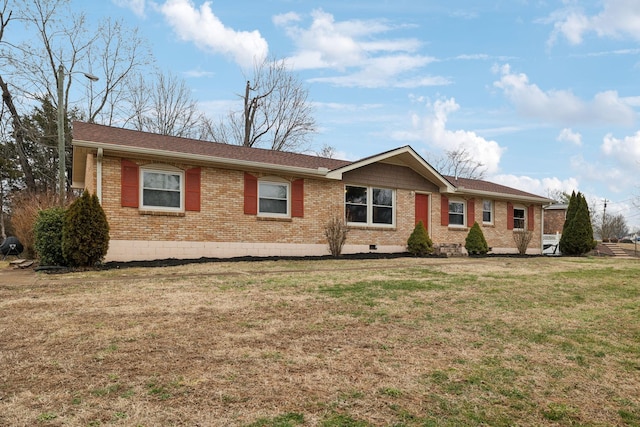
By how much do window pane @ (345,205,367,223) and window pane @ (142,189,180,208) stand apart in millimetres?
6208

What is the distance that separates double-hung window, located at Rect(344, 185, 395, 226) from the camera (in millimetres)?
16625

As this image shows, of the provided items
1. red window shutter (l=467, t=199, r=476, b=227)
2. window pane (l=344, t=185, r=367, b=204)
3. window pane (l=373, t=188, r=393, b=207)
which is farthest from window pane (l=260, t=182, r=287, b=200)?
red window shutter (l=467, t=199, r=476, b=227)

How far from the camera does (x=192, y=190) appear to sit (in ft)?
43.3

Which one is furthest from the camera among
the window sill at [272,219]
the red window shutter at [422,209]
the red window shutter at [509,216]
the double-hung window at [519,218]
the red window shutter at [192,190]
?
the double-hung window at [519,218]

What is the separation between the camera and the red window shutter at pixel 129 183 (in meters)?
12.1

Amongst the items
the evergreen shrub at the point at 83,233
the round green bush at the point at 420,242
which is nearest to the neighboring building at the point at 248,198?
the round green bush at the point at 420,242

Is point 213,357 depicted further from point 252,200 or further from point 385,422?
point 252,200

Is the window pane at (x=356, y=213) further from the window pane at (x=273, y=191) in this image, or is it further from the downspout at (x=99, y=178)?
the downspout at (x=99, y=178)

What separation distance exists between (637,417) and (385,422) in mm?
1729

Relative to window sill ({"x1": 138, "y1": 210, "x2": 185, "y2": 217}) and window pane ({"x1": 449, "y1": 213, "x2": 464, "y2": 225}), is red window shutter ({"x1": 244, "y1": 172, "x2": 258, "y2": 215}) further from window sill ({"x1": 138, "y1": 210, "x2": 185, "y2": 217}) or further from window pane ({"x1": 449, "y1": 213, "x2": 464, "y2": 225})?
window pane ({"x1": 449, "y1": 213, "x2": 464, "y2": 225})

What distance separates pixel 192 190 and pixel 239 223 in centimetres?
179

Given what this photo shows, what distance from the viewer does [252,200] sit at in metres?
14.2

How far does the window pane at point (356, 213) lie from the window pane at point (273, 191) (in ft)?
8.86

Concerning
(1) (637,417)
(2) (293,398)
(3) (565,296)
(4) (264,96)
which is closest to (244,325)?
(2) (293,398)
